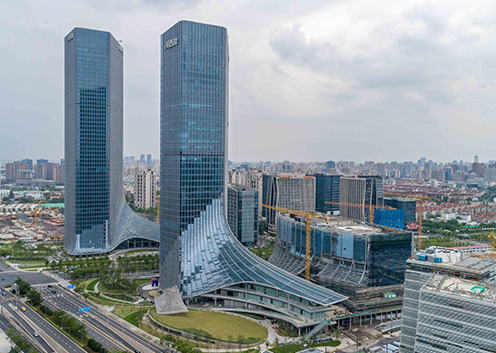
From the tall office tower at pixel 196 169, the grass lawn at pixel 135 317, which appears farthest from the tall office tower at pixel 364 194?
the grass lawn at pixel 135 317

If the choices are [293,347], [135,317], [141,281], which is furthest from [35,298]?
[293,347]

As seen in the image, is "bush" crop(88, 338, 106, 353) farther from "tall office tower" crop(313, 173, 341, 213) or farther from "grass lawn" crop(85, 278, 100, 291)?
"tall office tower" crop(313, 173, 341, 213)

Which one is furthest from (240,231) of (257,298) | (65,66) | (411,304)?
(411,304)

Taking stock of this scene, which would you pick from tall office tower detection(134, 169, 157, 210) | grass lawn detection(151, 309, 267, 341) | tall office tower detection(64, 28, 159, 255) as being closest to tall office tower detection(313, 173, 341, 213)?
tall office tower detection(134, 169, 157, 210)

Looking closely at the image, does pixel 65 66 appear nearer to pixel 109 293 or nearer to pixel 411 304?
pixel 109 293

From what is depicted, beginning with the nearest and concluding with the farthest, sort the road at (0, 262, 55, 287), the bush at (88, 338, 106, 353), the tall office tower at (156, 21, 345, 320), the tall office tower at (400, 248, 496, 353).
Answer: the tall office tower at (400, 248, 496, 353)
the bush at (88, 338, 106, 353)
the tall office tower at (156, 21, 345, 320)
the road at (0, 262, 55, 287)
